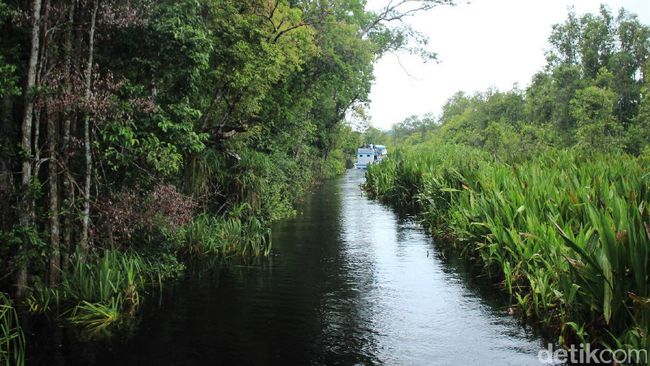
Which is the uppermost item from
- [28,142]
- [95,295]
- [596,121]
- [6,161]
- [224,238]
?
[596,121]

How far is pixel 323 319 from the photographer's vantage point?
679cm

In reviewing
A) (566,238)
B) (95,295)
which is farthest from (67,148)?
(566,238)

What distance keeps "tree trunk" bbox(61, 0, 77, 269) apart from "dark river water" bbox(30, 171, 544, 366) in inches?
58.3

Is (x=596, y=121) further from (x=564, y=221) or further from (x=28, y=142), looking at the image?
(x=28, y=142)

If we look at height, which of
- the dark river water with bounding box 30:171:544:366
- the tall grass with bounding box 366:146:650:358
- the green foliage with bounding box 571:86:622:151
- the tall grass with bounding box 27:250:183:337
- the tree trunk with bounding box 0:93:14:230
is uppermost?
the green foliage with bounding box 571:86:622:151

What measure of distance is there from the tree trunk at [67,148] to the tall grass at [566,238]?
6.05 meters

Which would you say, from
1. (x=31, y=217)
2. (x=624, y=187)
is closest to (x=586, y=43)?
(x=624, y=187)

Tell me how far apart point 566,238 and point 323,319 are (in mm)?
3337

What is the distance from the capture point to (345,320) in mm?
6730

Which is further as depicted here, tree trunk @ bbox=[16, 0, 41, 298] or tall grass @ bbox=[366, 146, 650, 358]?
tree trunk @ bbox=[16, 0, 41, 298]

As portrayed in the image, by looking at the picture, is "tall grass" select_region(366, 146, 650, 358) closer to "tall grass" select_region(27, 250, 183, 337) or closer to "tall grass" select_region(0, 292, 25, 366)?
"tall grass" select_region(27, 250, 183, 337)

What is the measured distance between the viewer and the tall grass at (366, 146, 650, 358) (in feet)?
15.4

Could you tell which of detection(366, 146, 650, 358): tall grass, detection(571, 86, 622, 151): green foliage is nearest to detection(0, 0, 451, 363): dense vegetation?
detection(366, 146, 650, 358): tall grass

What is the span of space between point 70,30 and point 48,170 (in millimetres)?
1919
